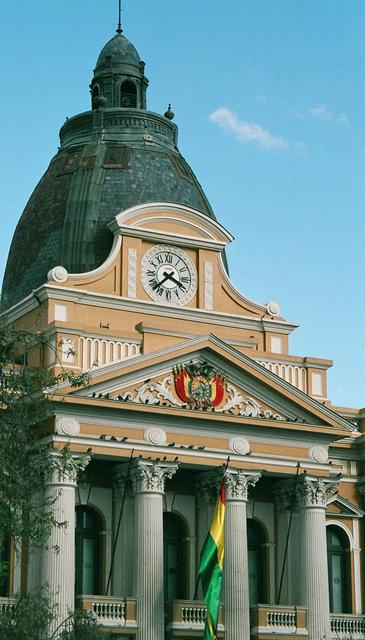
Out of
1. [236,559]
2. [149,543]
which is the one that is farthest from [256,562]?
[149,543]

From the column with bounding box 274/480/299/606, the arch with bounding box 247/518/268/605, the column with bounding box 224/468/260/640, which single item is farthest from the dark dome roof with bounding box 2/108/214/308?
the arch with bounding box 247/518/268/605

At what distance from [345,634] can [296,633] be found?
10.2ft

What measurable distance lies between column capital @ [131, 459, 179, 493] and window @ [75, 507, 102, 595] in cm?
214

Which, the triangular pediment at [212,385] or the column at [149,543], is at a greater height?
the triangular pediment at [212,385]

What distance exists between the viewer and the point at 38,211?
180ft

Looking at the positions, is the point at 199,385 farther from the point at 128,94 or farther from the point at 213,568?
the point at 128,94

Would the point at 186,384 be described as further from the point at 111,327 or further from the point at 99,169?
the point at 99,169

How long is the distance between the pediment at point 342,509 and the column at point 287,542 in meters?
2.51

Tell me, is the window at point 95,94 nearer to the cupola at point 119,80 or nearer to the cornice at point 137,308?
the cupola at point 119,80

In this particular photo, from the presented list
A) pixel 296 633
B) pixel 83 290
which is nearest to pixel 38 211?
pixel 83 290

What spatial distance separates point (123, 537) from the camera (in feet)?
154

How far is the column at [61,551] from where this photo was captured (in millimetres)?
43287

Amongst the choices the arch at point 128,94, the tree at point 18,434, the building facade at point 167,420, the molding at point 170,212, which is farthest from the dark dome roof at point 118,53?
the tree at point 18,434

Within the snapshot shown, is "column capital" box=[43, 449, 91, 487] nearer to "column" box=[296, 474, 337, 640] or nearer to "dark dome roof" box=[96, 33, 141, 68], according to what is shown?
"column" box=[296, 474, 337, 640]
